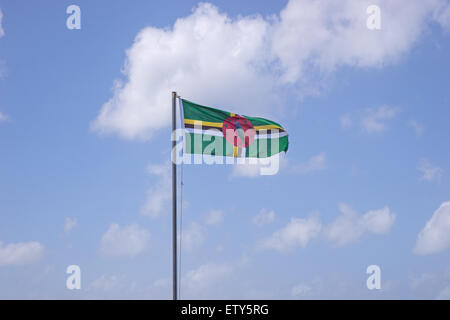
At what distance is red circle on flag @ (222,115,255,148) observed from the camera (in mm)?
28639

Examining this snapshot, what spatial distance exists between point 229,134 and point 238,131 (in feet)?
2.40

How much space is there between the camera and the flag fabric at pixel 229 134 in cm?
2678

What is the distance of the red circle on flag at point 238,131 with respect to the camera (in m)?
28.6

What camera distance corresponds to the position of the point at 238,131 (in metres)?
29.1

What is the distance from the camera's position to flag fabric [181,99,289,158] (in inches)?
1054

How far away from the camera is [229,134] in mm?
28594
